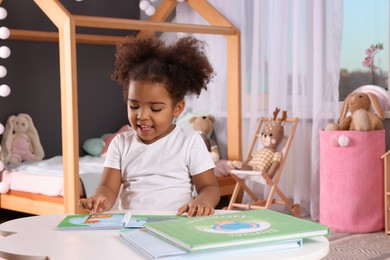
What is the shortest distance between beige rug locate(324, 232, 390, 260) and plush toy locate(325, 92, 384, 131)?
0.58 meters

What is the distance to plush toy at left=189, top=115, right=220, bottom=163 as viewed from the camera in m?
4.23

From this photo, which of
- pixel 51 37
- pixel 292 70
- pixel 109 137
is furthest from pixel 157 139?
pixel 109 137

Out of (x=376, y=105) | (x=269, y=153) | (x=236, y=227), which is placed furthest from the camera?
(x=269, y=153)

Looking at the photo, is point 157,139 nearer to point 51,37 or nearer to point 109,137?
point 51,37

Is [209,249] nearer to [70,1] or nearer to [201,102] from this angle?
[201,102]

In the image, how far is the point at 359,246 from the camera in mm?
3092

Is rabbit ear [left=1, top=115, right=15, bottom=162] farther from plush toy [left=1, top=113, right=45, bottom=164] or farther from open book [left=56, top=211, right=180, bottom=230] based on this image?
open book [left=56, top=211, right=180, bottom=230]

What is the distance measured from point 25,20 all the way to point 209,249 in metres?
3.63

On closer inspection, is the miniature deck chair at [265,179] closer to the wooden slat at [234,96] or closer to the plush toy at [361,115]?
the wooden slat at [234,96]

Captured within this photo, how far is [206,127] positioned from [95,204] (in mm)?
2831

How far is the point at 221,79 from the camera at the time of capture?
14.5 ft

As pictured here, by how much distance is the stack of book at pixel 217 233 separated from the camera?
1.03 m

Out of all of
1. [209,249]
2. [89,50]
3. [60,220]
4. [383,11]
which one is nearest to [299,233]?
[209,249]

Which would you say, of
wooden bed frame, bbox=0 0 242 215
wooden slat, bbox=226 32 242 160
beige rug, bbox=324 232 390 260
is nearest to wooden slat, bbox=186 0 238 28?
wooden bed frame, bbox=0 0 242 215
